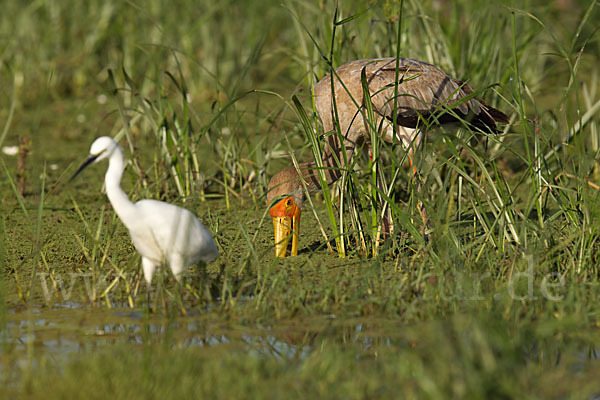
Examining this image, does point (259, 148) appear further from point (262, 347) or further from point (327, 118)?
point (262, 347)

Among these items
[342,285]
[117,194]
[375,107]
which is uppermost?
[375,107]

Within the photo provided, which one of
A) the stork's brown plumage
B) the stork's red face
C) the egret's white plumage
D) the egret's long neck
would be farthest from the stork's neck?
the egret's long neck

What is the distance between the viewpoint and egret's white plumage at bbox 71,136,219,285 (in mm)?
3385

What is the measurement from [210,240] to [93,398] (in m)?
1.19

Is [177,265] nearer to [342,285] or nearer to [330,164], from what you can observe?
[342,285]

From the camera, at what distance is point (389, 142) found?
507cm

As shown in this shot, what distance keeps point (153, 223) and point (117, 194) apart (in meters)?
0.19

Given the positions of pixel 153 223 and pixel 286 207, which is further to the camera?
pixel 286 207

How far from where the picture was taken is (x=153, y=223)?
3416 millimetres

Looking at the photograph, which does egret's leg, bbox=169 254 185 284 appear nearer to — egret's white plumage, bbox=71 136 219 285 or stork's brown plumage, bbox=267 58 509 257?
egret's white plumage, bbox=71 136 219 285

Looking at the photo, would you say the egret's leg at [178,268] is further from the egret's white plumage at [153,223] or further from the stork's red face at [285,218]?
the stork's red face at [285,218]

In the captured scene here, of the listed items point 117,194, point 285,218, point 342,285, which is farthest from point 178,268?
point 285,218

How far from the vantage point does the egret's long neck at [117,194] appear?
3365 mm

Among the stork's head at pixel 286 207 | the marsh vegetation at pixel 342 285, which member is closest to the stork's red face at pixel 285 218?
the stork's head at pixel 286 207
